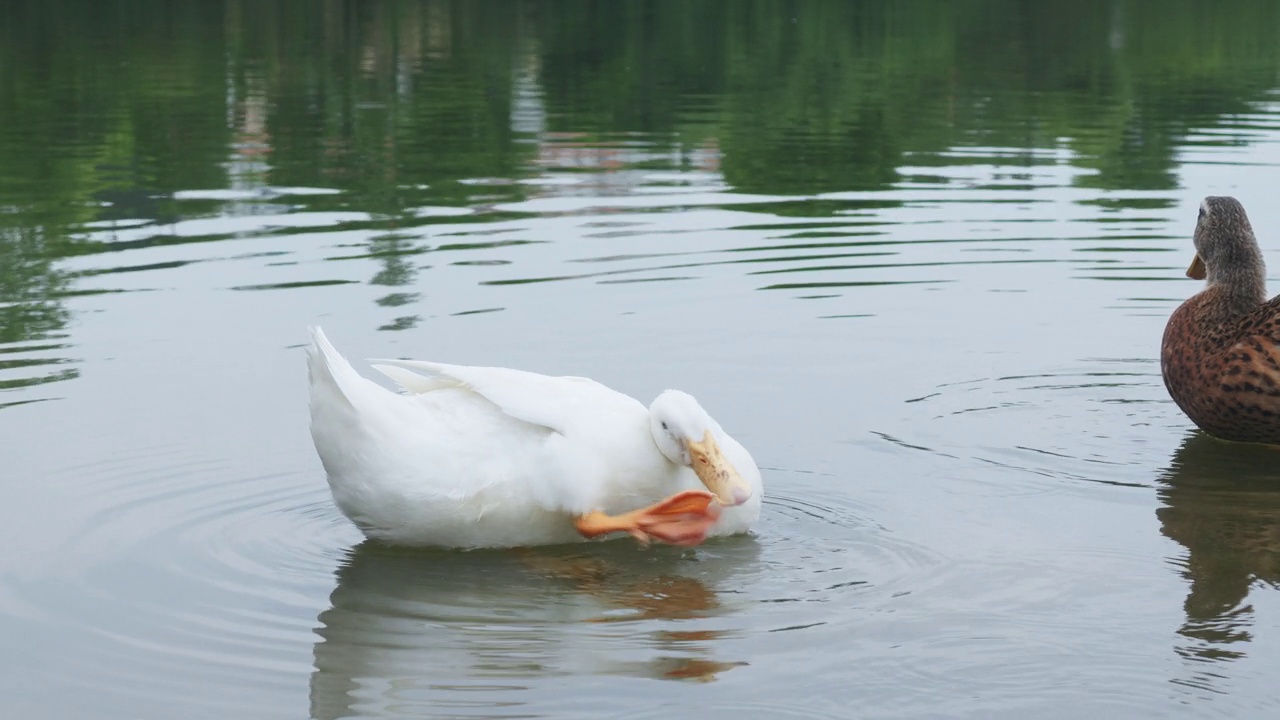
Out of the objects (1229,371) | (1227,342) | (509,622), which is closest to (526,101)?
(1227,342)

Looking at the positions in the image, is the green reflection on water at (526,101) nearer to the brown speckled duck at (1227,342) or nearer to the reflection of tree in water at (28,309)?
the reflection of tree in water at (28,309)

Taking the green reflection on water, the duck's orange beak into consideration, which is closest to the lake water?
the green reflection on water

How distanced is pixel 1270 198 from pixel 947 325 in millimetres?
5410

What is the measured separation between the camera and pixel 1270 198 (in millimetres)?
13469

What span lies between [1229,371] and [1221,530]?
1.23 m

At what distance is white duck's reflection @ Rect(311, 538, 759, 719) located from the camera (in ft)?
15.4

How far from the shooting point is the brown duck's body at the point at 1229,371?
6961 mm

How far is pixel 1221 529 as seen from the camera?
6.05m

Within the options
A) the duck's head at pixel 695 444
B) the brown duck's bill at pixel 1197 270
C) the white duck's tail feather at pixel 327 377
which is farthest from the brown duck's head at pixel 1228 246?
the white duck's tail feather at pixel 327 377

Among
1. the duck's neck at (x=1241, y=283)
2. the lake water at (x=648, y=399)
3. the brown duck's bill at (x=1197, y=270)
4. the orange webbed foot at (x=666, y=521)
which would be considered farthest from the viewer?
the brown duck's bill at (x=1197, y=270)

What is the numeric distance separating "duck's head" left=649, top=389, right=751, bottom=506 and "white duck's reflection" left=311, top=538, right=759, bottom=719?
0.25 m

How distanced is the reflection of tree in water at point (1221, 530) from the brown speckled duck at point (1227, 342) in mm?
140

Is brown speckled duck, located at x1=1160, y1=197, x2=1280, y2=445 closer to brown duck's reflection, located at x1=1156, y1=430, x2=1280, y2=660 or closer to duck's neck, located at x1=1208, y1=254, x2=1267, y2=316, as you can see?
duck's neck, located at x1=1208, y1=254, x2=1267, y2=316

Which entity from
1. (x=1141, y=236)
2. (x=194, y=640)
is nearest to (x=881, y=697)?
(x=194, y=640)
